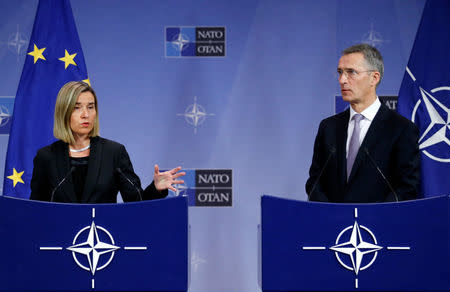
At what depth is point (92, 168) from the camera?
2223mm

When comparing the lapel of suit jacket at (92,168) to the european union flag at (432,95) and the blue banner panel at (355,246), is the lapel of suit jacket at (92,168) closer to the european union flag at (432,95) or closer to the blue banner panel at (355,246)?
the blue banner panel at (355,246)

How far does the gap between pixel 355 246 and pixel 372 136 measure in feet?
2.66

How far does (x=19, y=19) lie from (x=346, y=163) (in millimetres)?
2619

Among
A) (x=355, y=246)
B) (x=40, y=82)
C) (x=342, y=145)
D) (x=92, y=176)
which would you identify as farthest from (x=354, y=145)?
(x=40, y=82)

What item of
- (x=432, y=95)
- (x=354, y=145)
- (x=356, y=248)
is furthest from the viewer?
(x=432, y=95)

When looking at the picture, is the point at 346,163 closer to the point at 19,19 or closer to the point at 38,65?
the point at 38,65

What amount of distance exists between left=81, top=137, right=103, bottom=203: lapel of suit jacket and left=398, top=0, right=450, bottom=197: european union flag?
1731 mm

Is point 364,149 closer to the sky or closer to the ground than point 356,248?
closer to the sky

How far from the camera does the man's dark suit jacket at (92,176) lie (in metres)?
2.18

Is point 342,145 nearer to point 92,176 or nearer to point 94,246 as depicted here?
point 92,176

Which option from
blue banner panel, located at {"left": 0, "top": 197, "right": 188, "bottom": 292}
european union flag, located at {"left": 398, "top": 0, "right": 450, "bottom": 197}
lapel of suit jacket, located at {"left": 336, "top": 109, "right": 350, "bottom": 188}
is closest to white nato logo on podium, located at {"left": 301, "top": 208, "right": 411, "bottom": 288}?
blue banner panel, located at {"left": 0, "top": 197, "right": 188, "bottom": 292}

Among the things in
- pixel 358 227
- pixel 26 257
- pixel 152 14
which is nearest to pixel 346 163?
pixel 358 227

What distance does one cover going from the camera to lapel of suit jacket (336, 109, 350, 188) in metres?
2.22

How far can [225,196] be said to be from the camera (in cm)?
354
